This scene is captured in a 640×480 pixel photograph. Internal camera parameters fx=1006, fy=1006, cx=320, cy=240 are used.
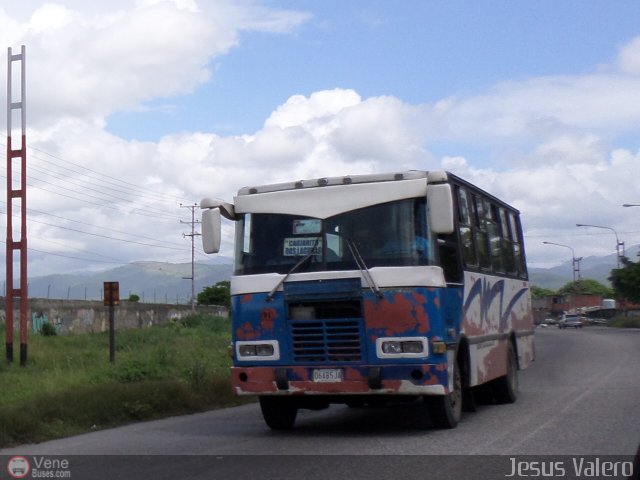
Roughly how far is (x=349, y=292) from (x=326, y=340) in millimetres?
712

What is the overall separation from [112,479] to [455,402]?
205 inches

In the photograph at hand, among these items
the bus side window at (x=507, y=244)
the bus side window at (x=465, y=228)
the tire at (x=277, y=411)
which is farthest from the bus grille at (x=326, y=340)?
the bus side window at (x=507, y=244)

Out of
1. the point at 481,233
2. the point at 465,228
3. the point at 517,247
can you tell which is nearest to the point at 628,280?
the point at 517,247

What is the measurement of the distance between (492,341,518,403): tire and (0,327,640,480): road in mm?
188

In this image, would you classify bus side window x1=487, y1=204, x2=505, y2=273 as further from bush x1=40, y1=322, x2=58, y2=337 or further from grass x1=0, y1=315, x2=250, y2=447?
bush x1=40, y1=322, x2=58, y2=337

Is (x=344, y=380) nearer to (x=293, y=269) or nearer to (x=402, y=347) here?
(x=402, y=347)

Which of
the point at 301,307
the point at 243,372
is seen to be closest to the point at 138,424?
the point at 243,372

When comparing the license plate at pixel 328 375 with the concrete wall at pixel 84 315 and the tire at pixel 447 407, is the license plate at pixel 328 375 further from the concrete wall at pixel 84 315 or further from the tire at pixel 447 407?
the concrete wall at pixel 84 315

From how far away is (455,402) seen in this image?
13.2 meters

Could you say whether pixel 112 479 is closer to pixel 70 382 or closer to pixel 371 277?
pixel 371 277

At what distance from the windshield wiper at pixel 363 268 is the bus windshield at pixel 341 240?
0.05ft

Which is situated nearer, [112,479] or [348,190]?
[112,479]

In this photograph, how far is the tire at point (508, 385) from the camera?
16547 mm

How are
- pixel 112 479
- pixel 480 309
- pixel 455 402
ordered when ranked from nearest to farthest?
pixel 112 479 < pixel 455 402 < pixel 480 309
